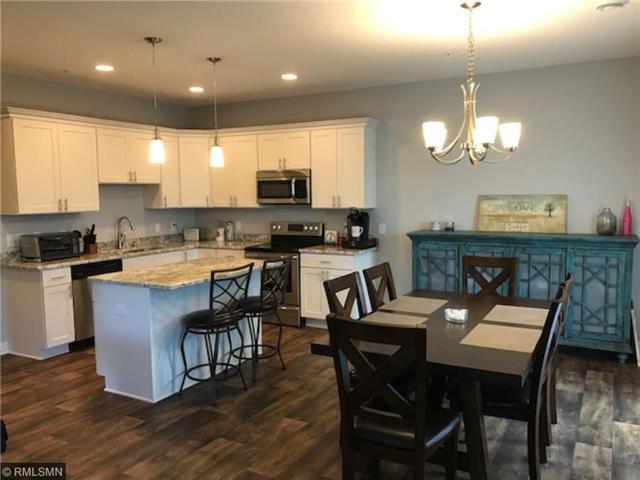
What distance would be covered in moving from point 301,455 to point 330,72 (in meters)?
3.47

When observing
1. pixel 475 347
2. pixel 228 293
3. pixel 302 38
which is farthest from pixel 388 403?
pixel 302 38

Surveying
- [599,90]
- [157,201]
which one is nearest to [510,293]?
[599,90]

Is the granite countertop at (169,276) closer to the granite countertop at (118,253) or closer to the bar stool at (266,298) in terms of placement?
the bar stool at (266,298)

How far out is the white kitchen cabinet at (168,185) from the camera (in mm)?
5996

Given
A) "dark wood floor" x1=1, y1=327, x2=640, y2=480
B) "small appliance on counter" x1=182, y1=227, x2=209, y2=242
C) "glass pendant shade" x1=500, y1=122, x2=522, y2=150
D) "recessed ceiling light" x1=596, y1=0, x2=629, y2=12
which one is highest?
"recessed ceiling light" x1=596, y1=0, x2=629, y2=12

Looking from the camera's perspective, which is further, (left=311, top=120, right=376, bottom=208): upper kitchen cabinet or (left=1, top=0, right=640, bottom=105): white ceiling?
(left=311, top=120, right=376, bottom=208): upper kitchen cabinet

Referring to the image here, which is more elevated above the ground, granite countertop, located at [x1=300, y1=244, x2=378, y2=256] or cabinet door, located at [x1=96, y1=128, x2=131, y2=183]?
cabinet door, located at [x1=96, y1=128, x2=131, y2=183]

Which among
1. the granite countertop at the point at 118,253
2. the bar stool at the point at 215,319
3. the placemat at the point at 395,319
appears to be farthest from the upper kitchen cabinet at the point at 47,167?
the placemat at the point at 395,319

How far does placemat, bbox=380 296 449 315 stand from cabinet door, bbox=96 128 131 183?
3617 millimetres

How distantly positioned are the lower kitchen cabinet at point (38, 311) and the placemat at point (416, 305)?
3152 mm

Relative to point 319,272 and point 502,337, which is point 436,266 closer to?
point 319,272

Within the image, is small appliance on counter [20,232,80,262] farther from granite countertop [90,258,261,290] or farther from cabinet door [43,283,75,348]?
granite countertop [90,258,261,290]

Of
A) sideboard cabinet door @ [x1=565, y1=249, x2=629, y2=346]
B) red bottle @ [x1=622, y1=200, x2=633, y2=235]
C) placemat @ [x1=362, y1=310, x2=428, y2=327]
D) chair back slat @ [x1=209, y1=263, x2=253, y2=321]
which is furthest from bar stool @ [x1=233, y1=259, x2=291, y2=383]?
red bottle @ [x1=622, y1=200, x2=633, y2=235]

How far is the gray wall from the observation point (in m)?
4.57
